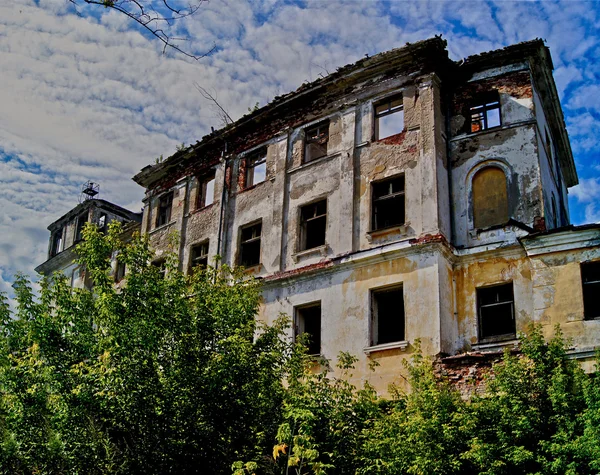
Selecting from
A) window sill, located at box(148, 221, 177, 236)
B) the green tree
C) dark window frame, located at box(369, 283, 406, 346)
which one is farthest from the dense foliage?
window sill, located at box(148, 221, 177, 236)

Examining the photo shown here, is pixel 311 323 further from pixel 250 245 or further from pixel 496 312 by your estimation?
pixel 496 312

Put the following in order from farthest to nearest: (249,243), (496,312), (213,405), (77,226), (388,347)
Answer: (77,226), (249,243), (388,347), (496,312), (213,405)

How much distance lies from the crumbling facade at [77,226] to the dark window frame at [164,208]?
5.30 meters

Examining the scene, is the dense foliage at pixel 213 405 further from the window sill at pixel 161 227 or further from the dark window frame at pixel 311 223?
the window sill at pixel 161 227

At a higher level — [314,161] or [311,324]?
[314,161]

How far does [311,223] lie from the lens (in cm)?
2261

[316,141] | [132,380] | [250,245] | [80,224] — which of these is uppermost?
[80,224]

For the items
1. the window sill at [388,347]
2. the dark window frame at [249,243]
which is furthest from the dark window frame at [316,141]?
the window sill at [388,347]

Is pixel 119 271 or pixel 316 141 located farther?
pixel 119 271

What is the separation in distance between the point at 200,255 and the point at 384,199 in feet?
26.2

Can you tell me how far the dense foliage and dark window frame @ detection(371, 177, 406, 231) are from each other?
18.4 feet

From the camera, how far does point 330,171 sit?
22.3m

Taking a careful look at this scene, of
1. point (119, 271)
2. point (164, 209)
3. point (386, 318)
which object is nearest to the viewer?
point (386, 318)

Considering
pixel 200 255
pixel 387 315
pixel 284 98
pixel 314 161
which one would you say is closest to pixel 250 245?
pixel 200 255
